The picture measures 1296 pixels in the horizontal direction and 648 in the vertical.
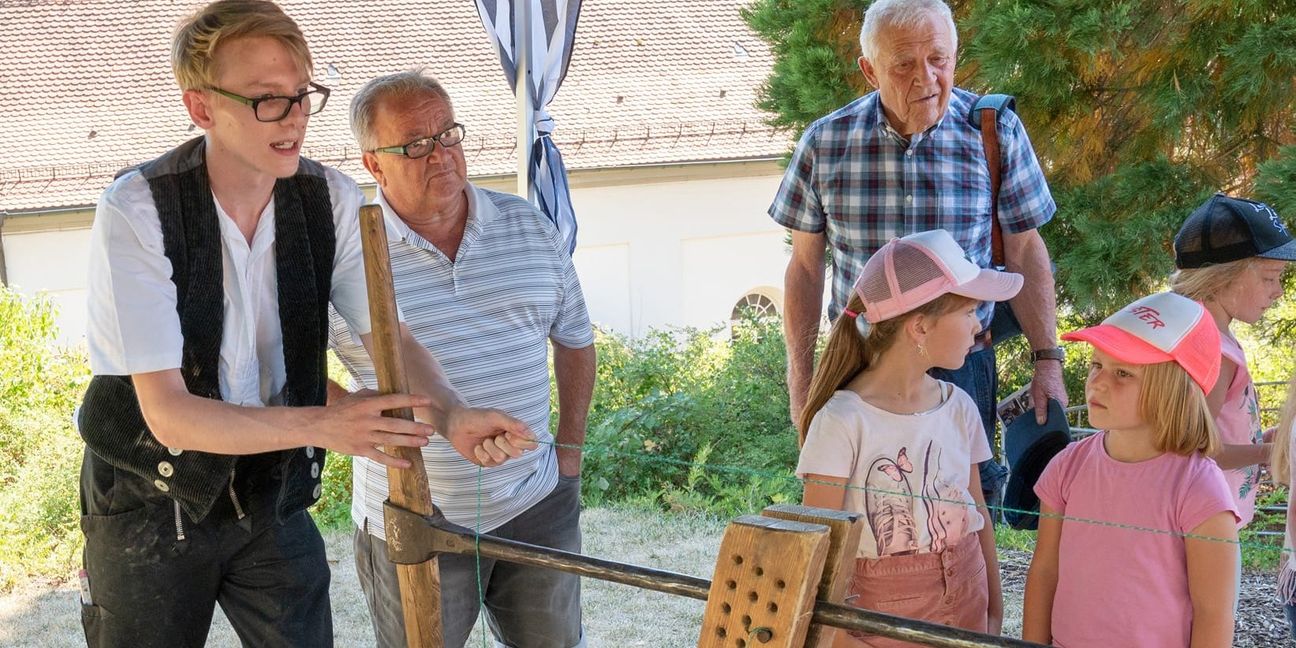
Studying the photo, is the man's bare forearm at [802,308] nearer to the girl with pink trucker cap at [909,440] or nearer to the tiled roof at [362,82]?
the girl with pink trucker cap at [909,440]

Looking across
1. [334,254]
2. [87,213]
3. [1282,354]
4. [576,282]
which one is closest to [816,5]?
[1282,354]

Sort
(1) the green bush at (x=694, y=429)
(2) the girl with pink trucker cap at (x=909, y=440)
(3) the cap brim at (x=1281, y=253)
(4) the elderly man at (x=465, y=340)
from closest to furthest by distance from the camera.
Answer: (2) the girl with pink trucker cap at (x=909, y=440) → (4) the elderly man at (x=465, y=340) → (3) the cap brim at (x=1281, y=253) → (1) the green bush at (x=694, y=429)

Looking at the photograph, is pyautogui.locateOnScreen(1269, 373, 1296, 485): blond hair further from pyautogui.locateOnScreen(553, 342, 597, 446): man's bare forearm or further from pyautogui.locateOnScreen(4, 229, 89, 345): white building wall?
pyautogui.locateOnScreen(4, 229, 89, 345): white building wall

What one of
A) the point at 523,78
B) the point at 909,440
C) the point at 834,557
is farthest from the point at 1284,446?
the point at 523,78

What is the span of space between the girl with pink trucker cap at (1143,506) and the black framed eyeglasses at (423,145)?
129cm

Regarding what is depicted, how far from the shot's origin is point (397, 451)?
77.5 inches

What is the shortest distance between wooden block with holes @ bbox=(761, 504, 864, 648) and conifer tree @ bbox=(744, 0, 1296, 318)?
2991 mm

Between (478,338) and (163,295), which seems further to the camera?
(478,338)

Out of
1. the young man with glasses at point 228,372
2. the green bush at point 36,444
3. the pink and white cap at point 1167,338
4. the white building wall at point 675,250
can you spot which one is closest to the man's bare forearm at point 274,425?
the young man with glasses at point 228,372

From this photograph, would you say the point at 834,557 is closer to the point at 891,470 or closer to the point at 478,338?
the point at 891,470

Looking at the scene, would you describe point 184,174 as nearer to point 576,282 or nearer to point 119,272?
point 119,272

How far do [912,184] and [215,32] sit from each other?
159cm

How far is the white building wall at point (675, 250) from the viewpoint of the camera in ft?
59.1

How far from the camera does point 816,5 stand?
538cm
